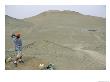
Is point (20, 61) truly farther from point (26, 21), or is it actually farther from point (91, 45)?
point (91, 45)

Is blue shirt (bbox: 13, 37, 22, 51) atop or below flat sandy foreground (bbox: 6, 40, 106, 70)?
atop

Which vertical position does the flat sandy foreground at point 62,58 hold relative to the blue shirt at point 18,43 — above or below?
below

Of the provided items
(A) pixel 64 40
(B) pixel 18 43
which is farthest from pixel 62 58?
(B) pixel 18 43

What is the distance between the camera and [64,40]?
188 inches

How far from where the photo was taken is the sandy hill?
15.5ft

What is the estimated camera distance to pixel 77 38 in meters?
4.77

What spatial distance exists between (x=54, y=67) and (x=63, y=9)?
1.92 feet

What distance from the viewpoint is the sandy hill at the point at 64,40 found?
4727mm

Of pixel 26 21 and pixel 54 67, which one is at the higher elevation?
pixel 26 21
